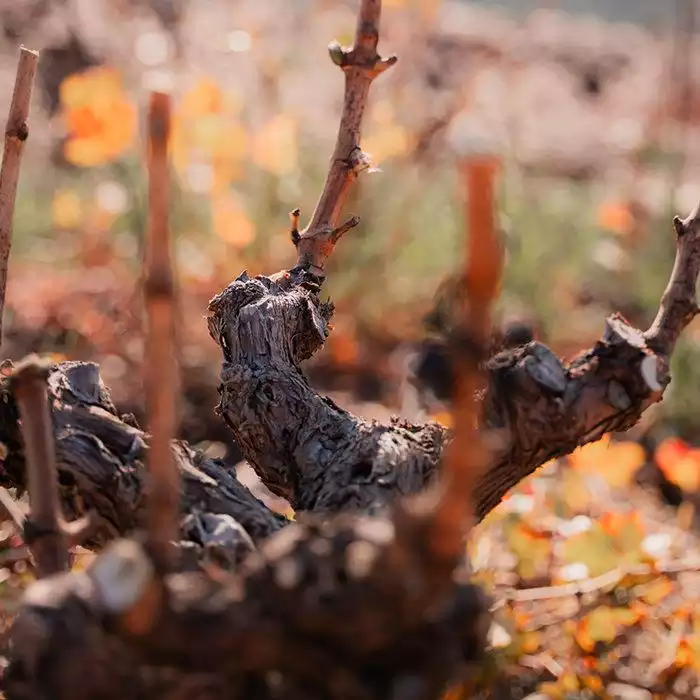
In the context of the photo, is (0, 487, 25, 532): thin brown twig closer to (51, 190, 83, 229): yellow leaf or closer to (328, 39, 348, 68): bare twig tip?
(328, 39, 348, 68): bare twig tip

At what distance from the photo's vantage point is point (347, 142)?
0.93 meters

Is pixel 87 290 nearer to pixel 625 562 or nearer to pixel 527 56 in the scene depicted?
pixel 625 562

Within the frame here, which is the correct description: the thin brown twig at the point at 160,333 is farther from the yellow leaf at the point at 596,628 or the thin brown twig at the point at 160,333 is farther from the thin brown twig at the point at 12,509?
the yellow leaf at the point at 596,628

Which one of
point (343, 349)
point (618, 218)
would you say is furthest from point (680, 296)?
point (618, 218)

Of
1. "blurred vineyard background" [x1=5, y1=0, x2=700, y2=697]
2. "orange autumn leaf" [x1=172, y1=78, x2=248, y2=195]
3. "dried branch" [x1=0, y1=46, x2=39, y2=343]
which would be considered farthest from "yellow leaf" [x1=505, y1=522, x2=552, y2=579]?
"orange autumn leaf" [x1=172, y1=78, x2=248, y2=195]

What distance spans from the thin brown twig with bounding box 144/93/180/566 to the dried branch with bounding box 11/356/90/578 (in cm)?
10

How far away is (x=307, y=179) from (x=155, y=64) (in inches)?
30.2

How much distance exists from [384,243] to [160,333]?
2.37m

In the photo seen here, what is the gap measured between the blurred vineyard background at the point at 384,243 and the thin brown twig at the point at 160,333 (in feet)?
1.30

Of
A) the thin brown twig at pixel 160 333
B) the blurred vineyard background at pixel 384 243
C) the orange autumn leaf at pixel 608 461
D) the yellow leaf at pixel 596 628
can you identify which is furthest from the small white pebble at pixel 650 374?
the orange autumn leaf at pixel 608 461

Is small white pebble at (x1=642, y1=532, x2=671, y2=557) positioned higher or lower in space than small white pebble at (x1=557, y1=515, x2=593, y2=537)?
lower

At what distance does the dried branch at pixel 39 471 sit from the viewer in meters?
0.59

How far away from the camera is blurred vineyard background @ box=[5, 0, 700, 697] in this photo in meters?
1.39

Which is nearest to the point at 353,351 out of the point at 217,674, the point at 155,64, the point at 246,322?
the point at 155,64
